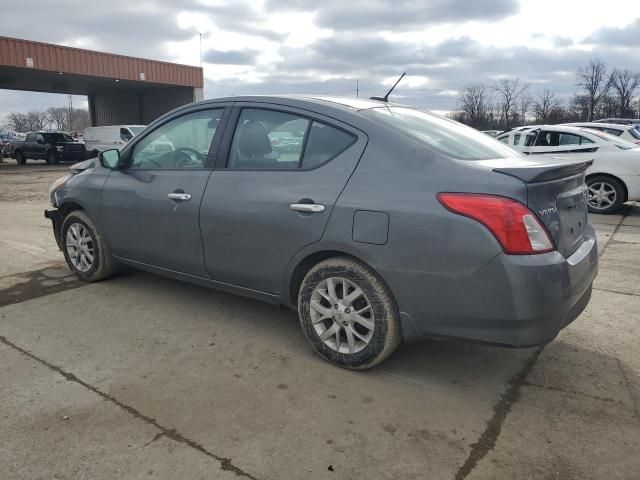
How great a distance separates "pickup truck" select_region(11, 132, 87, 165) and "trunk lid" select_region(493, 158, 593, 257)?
2745 centimetres

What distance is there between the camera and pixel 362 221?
293 cm

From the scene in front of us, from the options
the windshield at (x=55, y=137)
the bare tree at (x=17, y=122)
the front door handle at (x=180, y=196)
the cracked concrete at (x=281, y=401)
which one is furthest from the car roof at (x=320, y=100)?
the bare tree at (x=17, y=122)

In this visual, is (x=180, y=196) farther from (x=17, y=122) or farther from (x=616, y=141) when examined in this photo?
(x=17, y=122)

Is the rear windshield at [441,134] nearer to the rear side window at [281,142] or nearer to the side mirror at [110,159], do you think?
the rear side window at [281,142]

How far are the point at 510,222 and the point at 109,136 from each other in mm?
24994

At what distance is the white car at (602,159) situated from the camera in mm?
9055

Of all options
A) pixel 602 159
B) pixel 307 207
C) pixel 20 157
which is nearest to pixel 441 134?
pixel 307 207

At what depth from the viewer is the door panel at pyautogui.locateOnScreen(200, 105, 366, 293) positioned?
122 inches

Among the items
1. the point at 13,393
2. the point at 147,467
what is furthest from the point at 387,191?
the point at 13,393

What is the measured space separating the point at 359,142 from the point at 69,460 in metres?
2.19

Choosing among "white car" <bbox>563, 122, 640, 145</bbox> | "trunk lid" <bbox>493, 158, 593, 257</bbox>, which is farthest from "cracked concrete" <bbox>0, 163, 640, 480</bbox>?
"white car" <bbox>563, 122, 640, 145</bbox>

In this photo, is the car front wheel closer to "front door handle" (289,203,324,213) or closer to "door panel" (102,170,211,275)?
"door panel" (102,170,211,275)

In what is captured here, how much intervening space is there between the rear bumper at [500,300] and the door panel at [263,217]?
629 millimetres

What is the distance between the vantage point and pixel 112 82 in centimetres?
2936
